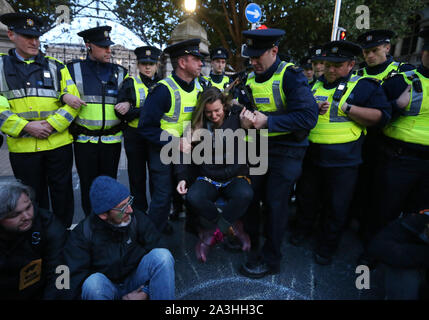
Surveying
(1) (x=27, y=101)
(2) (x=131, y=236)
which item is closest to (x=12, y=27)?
(1) (x=27, y=101)

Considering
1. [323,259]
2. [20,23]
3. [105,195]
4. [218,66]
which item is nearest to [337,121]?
[323,259]

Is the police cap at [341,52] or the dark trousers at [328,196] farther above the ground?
the police cap at [341,52]

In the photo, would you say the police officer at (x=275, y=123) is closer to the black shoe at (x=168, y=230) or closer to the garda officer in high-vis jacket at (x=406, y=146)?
the garda officer in high-vis jacket at (x=406, y=146)

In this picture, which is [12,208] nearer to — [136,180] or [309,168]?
[136,180]

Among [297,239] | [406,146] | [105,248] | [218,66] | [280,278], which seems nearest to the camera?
[105,248]

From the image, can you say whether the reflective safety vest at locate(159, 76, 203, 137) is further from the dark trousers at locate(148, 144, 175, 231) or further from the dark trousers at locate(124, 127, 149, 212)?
the dark trousers at locate(124, 127, 149, 212)

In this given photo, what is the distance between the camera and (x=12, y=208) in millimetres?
1650

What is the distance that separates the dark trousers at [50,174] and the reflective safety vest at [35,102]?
0.27 ft

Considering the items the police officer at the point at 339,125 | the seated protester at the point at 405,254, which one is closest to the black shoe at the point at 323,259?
the police officer at the point at 339,125

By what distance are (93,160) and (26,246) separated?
1.37m

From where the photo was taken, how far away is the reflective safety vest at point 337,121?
8.20ft

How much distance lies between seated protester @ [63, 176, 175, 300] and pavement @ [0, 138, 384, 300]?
22 centimetres

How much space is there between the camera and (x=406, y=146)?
2436 mm

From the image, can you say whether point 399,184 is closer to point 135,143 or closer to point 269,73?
point 269,73
